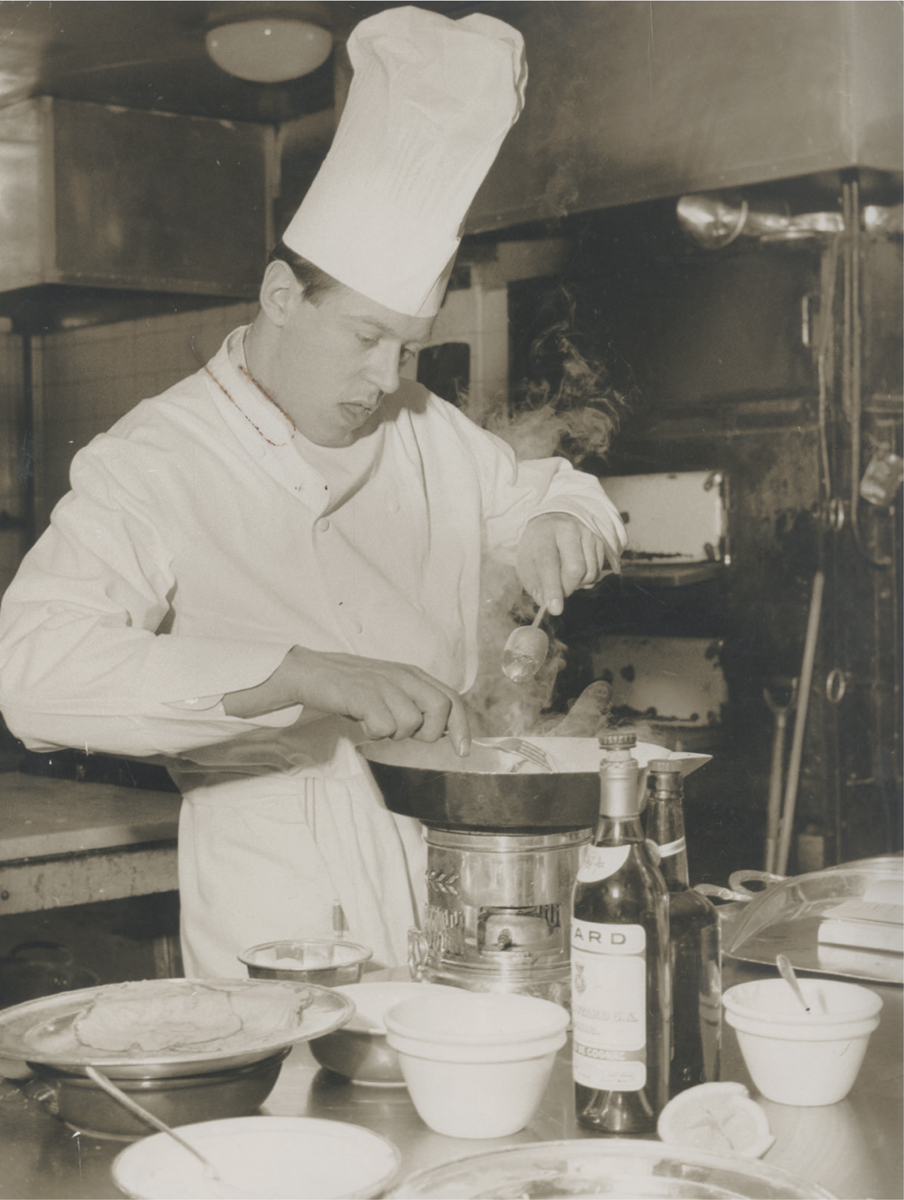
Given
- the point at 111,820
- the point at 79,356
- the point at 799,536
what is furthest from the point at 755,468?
the point at 79,356

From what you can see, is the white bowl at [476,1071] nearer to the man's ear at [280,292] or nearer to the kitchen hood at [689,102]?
the man's ear at [280,292]

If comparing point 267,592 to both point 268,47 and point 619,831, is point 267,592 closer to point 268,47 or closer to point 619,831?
point 619,831

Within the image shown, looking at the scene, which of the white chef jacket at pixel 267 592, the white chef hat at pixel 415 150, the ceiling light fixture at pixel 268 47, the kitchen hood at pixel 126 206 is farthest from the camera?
the kitchen hood at pixel 126 206

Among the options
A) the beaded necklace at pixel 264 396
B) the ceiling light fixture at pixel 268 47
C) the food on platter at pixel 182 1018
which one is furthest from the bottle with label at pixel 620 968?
the ceiling light fixture at pixel 268 47

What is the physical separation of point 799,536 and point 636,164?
43.0 inches

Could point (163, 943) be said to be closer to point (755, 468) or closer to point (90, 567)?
point (90, 567)

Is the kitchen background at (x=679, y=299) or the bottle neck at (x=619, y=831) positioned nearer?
the bottle neck at (x=619, y=831)

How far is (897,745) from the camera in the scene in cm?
331

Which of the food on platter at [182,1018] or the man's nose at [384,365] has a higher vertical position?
the man's nose at [384,365]

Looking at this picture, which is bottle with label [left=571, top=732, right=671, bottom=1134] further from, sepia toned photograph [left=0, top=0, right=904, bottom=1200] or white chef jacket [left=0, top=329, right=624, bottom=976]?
white chef jacket [left=0, top=329, right=624, bottom=976]

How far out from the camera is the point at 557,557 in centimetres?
194

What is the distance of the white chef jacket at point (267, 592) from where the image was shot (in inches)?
72.7

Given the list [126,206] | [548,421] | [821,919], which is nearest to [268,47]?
[126,206]

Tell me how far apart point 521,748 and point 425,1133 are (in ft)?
1.89
